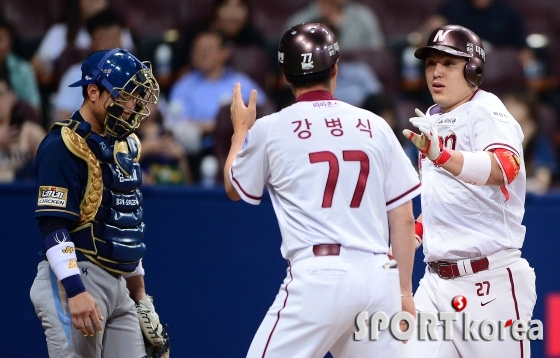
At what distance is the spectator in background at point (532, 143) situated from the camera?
709cm

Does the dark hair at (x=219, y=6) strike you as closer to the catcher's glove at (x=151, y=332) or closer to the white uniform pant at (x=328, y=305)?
the catcher's glove at (x=151, y=332)

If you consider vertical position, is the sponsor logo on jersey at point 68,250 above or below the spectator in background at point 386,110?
below

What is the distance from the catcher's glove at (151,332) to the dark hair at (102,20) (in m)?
4.17

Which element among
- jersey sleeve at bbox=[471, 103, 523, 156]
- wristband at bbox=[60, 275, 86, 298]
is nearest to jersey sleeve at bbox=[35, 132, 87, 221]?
wristband at bbox=[60, 275, 86, 298]

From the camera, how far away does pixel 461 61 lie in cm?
432

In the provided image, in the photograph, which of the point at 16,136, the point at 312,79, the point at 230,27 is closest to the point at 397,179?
the point at 312,79

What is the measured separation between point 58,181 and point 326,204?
126cm

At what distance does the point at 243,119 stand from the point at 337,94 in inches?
163

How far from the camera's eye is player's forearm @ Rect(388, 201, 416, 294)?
3688 millimetres

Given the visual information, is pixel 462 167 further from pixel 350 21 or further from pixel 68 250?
pixel 350 21

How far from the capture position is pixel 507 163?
393 centimetres

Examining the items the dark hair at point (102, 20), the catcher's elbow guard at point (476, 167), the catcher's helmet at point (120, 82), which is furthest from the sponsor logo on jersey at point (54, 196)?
the dark hair at point (102, 20)

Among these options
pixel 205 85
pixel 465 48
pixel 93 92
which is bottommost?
pixel 93 92

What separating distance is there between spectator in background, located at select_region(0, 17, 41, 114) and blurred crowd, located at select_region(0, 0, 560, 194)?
0.01 metres
